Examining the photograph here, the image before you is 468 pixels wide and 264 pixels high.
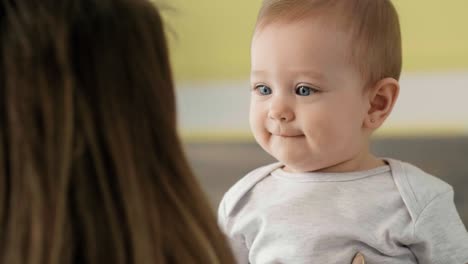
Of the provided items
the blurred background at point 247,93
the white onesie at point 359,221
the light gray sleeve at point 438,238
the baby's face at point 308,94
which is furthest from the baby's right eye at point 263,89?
the blurred background at point 247,93

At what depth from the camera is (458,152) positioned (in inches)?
57.8

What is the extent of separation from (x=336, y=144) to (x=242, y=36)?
A: 0.81 m

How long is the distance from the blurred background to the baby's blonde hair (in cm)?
41

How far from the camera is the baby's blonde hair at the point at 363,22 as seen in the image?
0.93 metres

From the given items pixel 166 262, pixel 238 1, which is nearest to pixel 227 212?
pixel 166 262

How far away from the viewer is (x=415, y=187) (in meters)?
0.95

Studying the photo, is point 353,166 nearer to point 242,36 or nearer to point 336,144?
point 336,144

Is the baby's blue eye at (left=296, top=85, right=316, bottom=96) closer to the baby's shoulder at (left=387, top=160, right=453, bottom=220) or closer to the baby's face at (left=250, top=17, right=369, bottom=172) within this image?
the baby's face at (left=250, top=17, right=369, bottom=172)

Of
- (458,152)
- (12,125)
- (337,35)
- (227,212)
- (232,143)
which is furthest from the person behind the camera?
(232,143)

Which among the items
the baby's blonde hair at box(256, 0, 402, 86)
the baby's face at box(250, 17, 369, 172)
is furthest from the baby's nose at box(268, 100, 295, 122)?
the baby's blonde hair at box(256, 0, 402, 86)

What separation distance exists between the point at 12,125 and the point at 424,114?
115 centimetres

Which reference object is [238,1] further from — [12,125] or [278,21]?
[12,125]

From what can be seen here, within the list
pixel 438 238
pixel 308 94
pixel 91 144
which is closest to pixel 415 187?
pixel 438 238

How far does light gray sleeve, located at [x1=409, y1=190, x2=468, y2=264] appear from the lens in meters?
0.92
